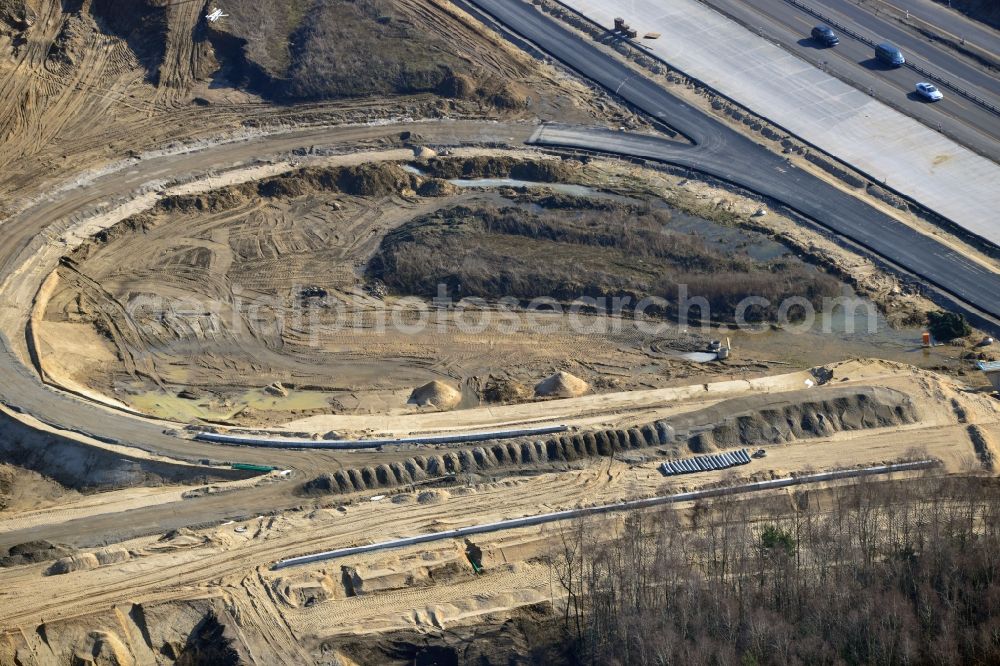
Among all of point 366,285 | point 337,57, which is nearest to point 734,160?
point 366,285

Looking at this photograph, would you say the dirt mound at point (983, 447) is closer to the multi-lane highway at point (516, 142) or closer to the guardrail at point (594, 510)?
the guardrail at point (594, 510)

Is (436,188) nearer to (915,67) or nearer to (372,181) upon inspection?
(372,181)

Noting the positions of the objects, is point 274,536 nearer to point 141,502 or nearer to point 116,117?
point 141,502

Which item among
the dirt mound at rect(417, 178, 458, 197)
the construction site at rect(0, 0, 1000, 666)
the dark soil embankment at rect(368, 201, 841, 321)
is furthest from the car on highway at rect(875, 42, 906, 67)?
the dirt mound at rect(417, 178, 458, 197)

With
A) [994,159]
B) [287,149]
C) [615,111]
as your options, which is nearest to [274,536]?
[287,149]

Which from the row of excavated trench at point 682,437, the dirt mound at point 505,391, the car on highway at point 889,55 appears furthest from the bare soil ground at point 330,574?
the car on highway at point 889,55

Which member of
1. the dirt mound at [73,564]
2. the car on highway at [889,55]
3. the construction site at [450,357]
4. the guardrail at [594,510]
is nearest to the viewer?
the construction site at [450,357]
